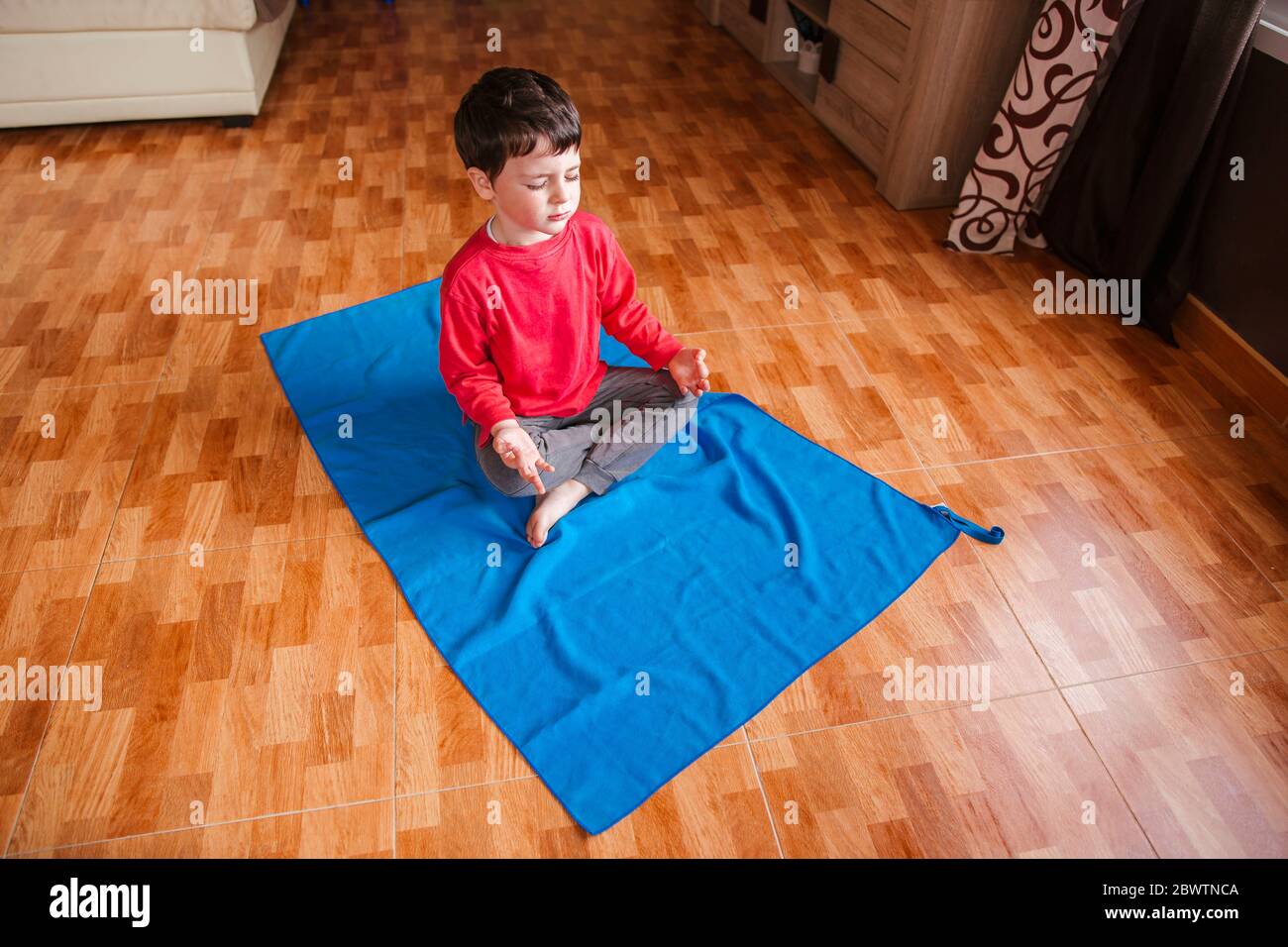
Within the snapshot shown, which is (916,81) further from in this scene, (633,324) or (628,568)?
(628,568)

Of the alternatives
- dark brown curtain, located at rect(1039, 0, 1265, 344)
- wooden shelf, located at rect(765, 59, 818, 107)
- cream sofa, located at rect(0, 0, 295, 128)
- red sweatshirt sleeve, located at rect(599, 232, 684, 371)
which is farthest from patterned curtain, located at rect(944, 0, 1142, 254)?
cream sofa, located at rect(0, 0, 295, 128)

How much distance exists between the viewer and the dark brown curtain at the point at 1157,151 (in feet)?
5.73

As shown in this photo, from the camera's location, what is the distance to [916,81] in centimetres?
224

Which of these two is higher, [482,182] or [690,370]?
[482,182]

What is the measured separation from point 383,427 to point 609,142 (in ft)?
4.77

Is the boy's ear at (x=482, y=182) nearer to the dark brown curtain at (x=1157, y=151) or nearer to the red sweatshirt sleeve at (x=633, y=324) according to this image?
the red sweatshirt sleeve at (x=633, y=324)

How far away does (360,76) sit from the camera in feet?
10.5

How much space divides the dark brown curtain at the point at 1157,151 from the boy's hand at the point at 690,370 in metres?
1.14

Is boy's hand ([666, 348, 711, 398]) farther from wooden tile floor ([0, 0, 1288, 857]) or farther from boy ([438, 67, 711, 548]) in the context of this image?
wooden tile floor ([0, 0, 1288, 857])

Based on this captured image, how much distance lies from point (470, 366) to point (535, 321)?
129 millimetres

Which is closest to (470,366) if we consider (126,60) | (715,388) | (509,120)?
(509,120)

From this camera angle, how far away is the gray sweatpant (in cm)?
152
